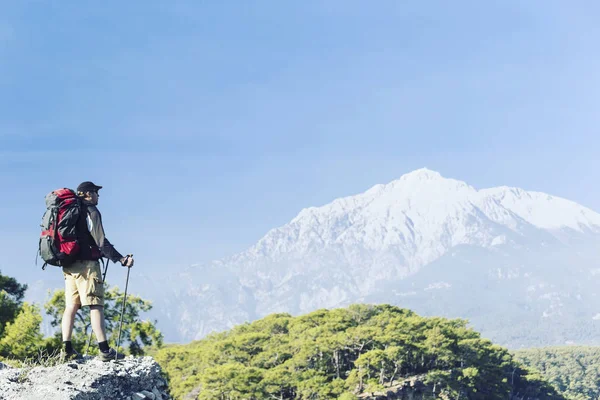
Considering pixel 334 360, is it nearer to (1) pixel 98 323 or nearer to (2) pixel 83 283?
(1) pixel 98 323

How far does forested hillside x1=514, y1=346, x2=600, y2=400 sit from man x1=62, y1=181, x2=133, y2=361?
400 ft

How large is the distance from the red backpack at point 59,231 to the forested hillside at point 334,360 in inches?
1395

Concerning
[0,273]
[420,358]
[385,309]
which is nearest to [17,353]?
[0,273]

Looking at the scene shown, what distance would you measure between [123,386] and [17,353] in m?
12.6

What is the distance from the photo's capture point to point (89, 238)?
7.97m

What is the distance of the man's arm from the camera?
7.91 metres

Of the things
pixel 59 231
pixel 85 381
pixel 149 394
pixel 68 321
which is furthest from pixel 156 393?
pixel 59 231

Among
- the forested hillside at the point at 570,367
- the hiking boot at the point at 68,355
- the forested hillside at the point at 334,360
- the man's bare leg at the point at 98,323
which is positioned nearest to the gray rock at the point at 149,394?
the man's bare leg at the point at 98,323

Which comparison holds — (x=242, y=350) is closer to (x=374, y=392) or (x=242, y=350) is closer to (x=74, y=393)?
(x=374, y=392)

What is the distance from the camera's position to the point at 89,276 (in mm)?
7930

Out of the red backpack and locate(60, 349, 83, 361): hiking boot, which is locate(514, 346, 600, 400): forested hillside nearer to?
locate(60, 349, 83, 361): hiking boot

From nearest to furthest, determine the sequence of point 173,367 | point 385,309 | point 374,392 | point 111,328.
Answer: point 111,328
point 374,392
point 173,367
point 385,309

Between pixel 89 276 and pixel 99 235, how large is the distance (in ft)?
1.89

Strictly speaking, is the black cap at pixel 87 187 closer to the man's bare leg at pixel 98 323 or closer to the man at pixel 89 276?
the man at pixel 89 276
